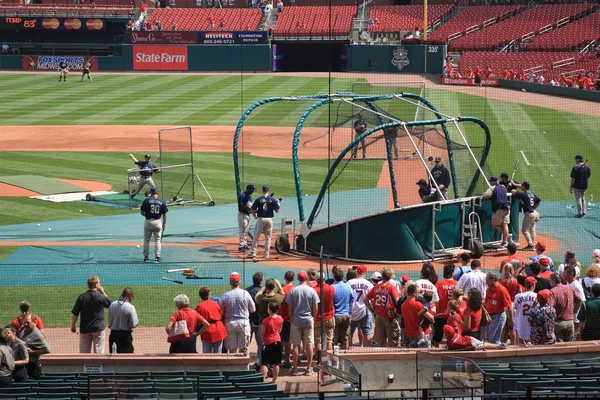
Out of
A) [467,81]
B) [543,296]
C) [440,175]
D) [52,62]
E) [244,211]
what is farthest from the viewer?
[52,62]

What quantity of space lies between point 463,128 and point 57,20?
3431cm

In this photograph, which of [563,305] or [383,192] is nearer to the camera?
[563,305]

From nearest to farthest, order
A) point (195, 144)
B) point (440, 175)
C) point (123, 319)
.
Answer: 1. point (123, 319)
2. point (440, 175)
3. point (195, 144)

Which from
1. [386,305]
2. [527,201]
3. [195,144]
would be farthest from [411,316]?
[195,144]

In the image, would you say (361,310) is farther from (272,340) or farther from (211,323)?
(211,323)

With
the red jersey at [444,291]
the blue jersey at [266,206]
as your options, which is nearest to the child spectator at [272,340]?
the red jersey at [444,291]

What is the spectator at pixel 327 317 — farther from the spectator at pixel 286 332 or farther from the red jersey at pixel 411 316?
the red jersey at pixel 411 316

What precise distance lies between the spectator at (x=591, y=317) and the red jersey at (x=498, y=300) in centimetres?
105

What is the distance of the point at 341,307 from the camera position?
11539 millimetres

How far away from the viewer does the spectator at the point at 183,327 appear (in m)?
10.7

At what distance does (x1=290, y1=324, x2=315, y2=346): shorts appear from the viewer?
1096 cm

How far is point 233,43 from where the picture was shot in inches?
2184

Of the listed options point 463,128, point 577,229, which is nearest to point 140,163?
point 577,229

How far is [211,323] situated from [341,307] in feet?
5.73
